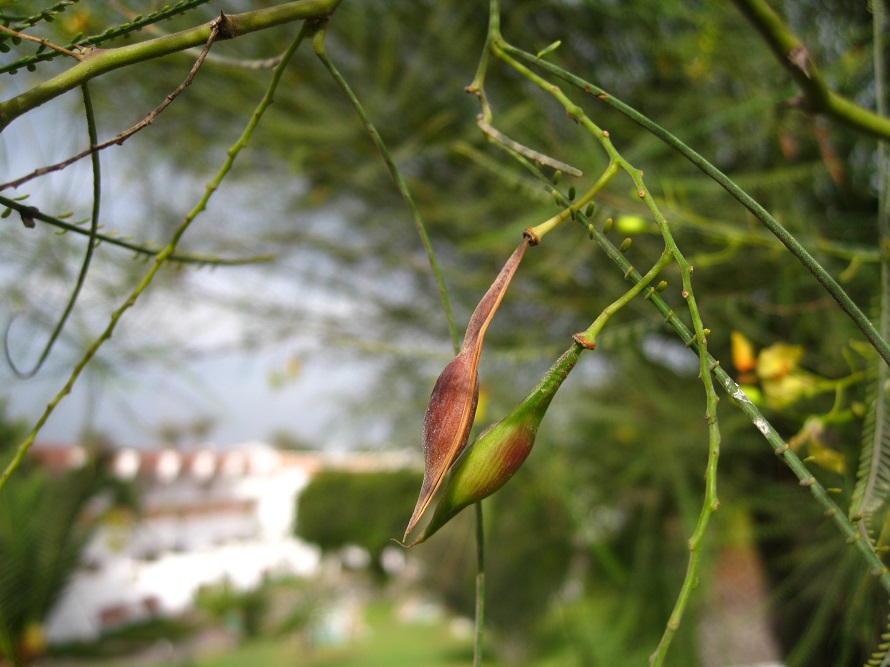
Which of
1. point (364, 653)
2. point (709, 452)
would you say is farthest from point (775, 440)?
Result: point (364, 653)

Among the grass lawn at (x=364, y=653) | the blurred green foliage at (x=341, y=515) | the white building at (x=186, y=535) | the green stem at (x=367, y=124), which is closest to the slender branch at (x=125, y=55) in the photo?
the green stem at (x=367, y=124)

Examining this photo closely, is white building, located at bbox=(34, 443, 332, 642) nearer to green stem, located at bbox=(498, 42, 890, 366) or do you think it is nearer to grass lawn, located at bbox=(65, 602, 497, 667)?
grass lawn, located at bbox=(65, 602, 497, 667)

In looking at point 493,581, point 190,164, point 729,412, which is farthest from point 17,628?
point 729,412

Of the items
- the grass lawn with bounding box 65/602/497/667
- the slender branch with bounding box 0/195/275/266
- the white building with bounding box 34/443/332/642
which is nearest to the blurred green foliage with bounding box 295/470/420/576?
the white building with bounding box 34/443/332/642

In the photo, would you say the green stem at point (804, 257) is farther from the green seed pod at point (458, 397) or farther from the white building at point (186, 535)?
the white building at point (186, 535)

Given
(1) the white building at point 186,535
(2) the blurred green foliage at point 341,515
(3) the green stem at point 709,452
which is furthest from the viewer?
(1) the white building at point 186,535

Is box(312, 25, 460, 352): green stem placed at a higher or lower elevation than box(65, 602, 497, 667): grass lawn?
higher

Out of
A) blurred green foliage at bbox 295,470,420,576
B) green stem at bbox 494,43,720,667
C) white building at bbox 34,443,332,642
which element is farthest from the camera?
white building at bbox 34,443,332,642
